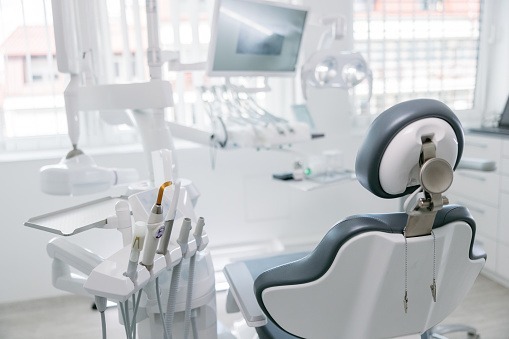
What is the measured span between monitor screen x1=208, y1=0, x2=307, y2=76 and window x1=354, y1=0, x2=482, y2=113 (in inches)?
51.2

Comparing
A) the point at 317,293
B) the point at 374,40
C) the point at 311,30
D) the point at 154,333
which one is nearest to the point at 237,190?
the point at 311,30

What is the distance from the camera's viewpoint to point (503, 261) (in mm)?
2600

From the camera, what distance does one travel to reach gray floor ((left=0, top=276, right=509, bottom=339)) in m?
2.25

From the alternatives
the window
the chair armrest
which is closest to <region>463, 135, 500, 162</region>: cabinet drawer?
the window

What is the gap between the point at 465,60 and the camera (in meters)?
3.37

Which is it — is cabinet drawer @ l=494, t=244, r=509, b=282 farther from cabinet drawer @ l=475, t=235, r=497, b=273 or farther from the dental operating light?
the dental operating light

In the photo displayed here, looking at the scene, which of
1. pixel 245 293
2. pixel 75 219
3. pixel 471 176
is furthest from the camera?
pixel 471 176

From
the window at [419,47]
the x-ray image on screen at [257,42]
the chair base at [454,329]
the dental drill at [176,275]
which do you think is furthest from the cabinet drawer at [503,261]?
the dental drill at [176,275]

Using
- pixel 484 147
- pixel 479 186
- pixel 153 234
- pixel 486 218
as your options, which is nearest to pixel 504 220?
pixel 486 218

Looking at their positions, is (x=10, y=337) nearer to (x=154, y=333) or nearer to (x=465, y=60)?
(x=154, y=333)

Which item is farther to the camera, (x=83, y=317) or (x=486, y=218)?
(x=486, y=218)

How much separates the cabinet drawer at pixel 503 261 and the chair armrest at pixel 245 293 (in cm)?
176

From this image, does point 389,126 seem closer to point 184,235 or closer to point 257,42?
point 184,235

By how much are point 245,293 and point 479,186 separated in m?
1.99
